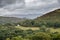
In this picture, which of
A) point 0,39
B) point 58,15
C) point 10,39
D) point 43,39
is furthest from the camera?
point 58,15

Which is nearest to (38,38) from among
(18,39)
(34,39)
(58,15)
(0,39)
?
(34,39)

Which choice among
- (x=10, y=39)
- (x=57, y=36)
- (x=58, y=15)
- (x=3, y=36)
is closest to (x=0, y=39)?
(x=3, y=36)

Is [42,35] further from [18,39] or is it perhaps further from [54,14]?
[54,14]

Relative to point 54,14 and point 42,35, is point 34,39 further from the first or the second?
point 54,14

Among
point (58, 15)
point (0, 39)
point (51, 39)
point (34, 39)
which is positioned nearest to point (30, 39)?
point (34, 39)

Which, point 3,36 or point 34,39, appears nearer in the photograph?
point 34,39

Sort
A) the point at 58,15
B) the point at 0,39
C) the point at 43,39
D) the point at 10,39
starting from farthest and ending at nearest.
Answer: the point at 58,15
the point at 0,39
the point at 10,39
the point at 43,39

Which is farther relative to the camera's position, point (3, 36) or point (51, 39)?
point (3, 36)

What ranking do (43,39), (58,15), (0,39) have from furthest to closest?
1. (58,15)
2. (0,39)
3. (43,39)

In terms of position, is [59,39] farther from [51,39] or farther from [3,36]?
[3,36]
